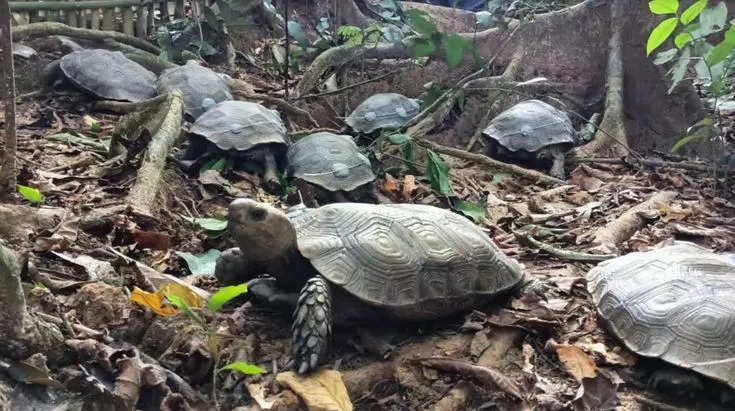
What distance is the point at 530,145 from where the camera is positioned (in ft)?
24.6

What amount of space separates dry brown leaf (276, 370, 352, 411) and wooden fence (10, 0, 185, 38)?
22.0 ft

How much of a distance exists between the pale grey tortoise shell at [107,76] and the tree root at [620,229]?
4.56m

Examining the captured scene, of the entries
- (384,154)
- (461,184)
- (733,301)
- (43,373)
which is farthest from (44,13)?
(733,301)

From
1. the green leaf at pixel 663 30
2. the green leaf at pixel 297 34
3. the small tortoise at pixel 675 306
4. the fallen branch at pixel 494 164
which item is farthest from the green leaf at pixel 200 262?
the green leaf at pixel 297 34

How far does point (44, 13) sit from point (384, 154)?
4.61 meters

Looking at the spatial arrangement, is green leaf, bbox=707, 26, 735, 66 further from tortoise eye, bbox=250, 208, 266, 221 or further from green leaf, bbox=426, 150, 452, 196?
tortoise eye, bbox=250, 208, 266, 221

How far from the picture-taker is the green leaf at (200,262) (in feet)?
11.1

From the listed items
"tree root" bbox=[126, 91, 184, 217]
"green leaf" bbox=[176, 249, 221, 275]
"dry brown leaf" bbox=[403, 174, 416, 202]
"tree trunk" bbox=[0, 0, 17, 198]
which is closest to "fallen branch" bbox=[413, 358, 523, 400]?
"green leaf" bbox=[176, 249, 221, 275]

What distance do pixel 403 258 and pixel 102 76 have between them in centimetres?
493

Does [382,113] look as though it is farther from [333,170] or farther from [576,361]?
[576,361]

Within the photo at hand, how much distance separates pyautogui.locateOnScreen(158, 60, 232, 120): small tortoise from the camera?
22.1 ft

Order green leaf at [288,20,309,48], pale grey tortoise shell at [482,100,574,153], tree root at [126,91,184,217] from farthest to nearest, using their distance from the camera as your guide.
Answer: pale grey tortoise shell at [482,100,574,153] → green leaf at [288,20,309,48] → tree root at [126,91,184,217]

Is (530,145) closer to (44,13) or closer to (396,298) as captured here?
(396,298)

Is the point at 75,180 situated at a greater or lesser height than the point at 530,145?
greater
